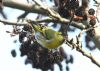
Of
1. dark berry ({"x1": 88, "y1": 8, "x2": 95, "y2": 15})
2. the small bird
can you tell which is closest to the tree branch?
dark berry ({"x1": 88, "y1": 8, "x2": 95, "y2": 15})

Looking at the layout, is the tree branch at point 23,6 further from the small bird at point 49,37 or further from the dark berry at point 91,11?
the small bird at point 49,37

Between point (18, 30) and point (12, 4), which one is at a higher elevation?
point (12, 4)

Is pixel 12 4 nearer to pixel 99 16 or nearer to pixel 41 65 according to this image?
pixel 41 65

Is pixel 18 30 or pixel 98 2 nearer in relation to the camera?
pixel 98 2

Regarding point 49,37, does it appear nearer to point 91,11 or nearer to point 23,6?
point 91,11

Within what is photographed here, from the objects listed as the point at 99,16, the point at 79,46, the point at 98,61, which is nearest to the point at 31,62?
the point at 99,16

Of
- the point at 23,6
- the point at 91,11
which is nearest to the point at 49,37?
the point at 91,11

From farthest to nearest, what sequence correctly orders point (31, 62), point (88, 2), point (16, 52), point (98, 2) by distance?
point (16, 52), point (31, 62), point (88, 2), point (98, 2)

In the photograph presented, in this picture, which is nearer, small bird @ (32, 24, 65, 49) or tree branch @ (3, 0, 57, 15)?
small bird @ (32, 24, 65, 49)

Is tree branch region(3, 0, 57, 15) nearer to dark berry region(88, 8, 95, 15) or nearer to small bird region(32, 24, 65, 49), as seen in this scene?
dark berry region(88, 8, 95, 15)

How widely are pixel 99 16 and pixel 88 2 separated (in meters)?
0.25

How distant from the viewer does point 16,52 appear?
340cm

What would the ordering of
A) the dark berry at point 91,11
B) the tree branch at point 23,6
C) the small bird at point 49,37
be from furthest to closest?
1. the tree branch at point 23,6
2. the dark berry at point 91,11
3. the small bird at point 49,37

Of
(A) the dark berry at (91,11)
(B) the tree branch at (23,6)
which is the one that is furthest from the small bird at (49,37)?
(B) the tree branch at (23,6)
